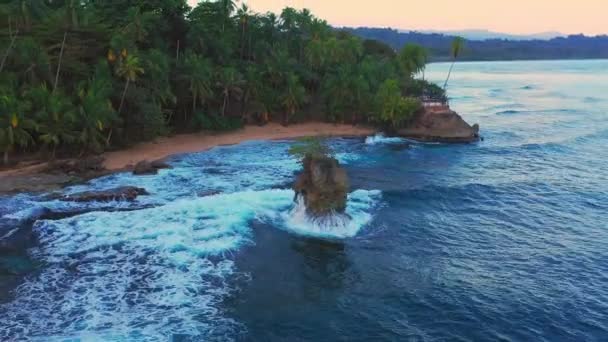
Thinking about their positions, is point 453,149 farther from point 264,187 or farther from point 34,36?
point 34,36

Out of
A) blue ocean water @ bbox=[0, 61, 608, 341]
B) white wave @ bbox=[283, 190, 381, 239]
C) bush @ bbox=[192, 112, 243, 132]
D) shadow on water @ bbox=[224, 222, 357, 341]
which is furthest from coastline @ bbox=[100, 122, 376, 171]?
shadow on water @ bbox=[224, 222, 357, 341]

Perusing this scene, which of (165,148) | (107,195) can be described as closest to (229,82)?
(165,148)

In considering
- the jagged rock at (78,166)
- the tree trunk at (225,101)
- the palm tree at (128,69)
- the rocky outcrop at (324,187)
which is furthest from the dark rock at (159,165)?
the rocky outcrop at (324,187)

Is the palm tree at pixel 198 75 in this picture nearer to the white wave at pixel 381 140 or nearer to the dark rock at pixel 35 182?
the dark rock at pixel 35 182

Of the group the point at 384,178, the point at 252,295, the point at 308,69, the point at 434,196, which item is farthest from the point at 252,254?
the point at 308,69

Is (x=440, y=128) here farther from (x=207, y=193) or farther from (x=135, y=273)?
(x=135, y=273)

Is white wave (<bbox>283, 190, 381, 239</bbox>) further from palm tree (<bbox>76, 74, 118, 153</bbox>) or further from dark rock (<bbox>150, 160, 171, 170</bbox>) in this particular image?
palm tree (<bbox>76, 74, 118, 153</bbox>)
